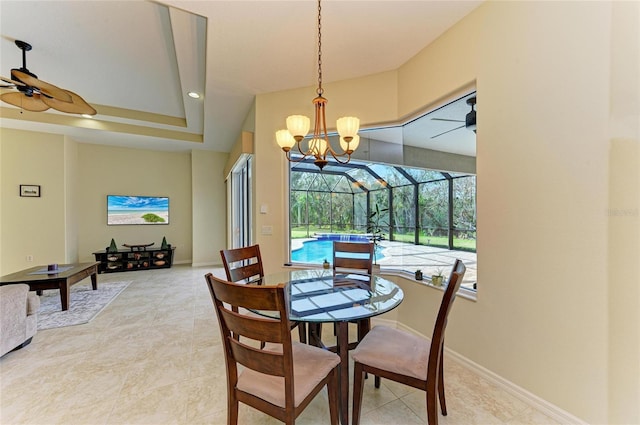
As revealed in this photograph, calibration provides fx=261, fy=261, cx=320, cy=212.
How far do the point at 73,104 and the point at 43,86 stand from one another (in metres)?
0.42

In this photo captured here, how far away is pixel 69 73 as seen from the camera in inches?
144

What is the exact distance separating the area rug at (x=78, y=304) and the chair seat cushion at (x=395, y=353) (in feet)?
11.4

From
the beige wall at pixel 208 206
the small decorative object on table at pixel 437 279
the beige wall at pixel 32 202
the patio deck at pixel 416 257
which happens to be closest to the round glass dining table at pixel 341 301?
the small decorative object on table at pixel 437 279

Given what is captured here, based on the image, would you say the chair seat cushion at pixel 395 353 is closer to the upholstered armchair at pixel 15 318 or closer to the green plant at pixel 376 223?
the green plant at pixel 376 223

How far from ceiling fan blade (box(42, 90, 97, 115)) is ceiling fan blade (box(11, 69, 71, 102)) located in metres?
0.07

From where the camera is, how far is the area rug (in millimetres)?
3125

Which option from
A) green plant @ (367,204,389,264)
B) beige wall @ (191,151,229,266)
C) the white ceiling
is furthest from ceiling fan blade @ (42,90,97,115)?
green plant @ (367,204,389,264)

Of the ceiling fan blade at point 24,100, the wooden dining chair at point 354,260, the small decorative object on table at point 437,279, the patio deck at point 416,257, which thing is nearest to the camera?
the small decorative object on table at point 437,279

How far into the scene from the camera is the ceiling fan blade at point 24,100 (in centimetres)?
301

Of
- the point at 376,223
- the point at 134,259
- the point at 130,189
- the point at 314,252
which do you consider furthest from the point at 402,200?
the point at 130,189

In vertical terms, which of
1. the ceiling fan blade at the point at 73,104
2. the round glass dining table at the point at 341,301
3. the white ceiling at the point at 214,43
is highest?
the white ceiling at the point at 214,43

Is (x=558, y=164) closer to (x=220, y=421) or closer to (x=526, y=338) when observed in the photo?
(x=526, y=338)

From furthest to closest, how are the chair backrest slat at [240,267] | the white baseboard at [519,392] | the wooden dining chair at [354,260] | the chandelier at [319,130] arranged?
the wooden dining chair at [354,260] < the chair backrest slat at [240,267] < the chandelier at [319,130] < the white baseboard at [519,392]

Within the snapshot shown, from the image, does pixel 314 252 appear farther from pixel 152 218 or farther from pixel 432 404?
pixel 152 218
